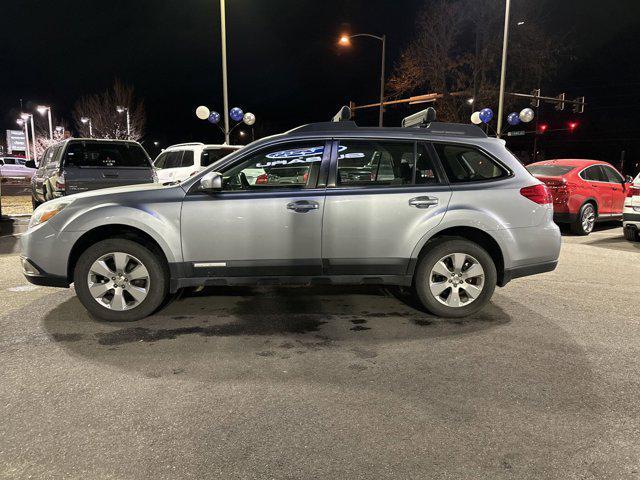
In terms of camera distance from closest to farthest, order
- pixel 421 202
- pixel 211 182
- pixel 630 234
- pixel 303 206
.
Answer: pixel 211 182
pixel 303 206
pixel 421 202
pixel 630 234

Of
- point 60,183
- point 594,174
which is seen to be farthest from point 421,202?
point 594,174

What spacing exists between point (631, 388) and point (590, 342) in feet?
3.05

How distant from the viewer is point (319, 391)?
3.35 m

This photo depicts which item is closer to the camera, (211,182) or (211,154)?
(211,182)

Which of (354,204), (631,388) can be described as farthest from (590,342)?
(354,204)

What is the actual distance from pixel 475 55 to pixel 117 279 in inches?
1051

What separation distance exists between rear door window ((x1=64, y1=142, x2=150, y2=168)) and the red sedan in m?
8.80

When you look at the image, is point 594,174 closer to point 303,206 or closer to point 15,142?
point 303,206

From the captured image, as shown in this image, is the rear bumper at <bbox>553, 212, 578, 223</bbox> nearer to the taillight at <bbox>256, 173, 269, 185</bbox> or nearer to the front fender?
the taillight at <bbox>256, 173, 269, 185</bbox>

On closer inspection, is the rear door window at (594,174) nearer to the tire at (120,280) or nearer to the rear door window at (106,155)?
the rear door window at (106,155)

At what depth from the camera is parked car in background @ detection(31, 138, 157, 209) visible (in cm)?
899

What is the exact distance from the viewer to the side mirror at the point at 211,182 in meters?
4.51

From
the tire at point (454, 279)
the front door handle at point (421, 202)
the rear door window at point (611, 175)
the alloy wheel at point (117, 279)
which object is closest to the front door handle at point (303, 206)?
the front door handle at point (421, 202)

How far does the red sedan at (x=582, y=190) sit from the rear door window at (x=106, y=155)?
28.9 ft
